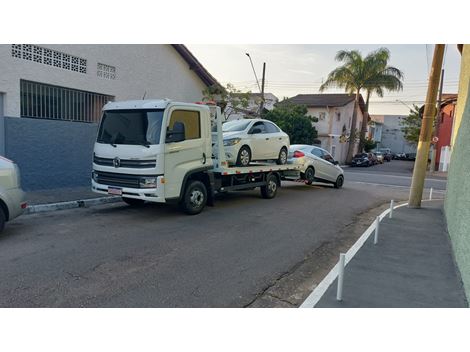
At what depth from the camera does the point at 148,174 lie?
7.32 m

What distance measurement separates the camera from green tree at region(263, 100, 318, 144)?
3159cm

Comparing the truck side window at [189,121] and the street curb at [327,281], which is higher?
the truck side window at [189,121]

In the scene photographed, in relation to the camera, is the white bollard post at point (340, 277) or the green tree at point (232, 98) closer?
the white bollard post at point (340, 277)

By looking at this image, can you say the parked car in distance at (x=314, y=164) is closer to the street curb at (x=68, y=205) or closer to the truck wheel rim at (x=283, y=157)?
the truck wheel rim at (x=283, y=157)

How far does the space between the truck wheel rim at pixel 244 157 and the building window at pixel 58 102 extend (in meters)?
5.34

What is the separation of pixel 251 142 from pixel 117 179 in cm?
393

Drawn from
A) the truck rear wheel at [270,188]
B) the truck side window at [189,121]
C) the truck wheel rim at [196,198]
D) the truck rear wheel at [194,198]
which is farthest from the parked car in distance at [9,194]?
the truck rear wheel at [270,188]

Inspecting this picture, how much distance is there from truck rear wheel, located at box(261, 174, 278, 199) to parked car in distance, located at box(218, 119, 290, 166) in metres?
0.58

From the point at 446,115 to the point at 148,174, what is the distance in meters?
37.8

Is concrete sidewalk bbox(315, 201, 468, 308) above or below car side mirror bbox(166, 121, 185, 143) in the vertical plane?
below

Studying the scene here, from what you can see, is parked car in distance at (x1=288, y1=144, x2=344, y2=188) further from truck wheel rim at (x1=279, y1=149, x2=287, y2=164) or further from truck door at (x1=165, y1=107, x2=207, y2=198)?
truck door at (x1=165, y1=107, x2=207, y2=198)

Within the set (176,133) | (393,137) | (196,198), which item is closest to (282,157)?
(196,198)

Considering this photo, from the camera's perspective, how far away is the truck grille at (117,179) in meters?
7.44

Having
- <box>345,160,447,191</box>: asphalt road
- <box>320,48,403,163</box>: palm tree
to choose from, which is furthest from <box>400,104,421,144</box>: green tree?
<box>345,160,447,191</box>: asphalt road
